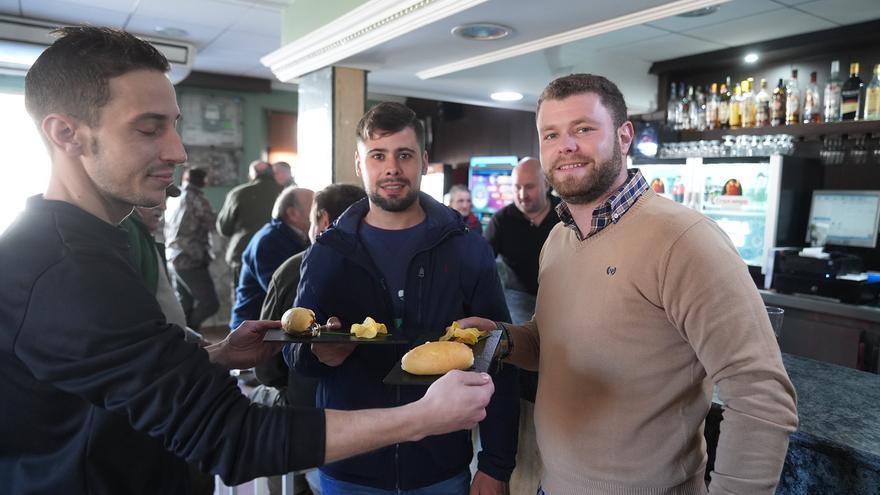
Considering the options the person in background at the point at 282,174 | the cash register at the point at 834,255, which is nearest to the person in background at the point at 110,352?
A: the cash register at the point at 834,255

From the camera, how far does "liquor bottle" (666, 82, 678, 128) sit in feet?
15.7

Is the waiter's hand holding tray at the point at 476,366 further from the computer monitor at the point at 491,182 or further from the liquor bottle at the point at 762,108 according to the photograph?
the computer monitor at the point at 491,182

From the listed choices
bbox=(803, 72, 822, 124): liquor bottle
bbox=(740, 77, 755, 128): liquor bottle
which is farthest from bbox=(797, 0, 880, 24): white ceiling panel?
bbox=(740, 77, 755, 128): liquor bottle

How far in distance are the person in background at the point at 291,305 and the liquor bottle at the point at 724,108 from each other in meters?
3.36

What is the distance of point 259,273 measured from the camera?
279 centimetres

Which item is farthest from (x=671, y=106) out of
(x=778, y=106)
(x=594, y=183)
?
(x=594, y=183)

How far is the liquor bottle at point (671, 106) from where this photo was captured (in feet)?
15.7

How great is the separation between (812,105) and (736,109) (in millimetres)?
513

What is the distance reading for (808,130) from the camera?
3.98 metres

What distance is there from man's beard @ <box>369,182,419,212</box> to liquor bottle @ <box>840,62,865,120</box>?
139 inches

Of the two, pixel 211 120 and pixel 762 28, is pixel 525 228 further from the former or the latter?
pixel 211 120

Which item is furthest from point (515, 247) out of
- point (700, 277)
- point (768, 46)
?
point (700, 277)

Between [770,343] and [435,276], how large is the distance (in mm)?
871

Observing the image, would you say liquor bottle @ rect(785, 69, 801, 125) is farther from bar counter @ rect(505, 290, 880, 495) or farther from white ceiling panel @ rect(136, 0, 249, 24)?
white ceiling panel @ rect(136, 0, 249, 24)
